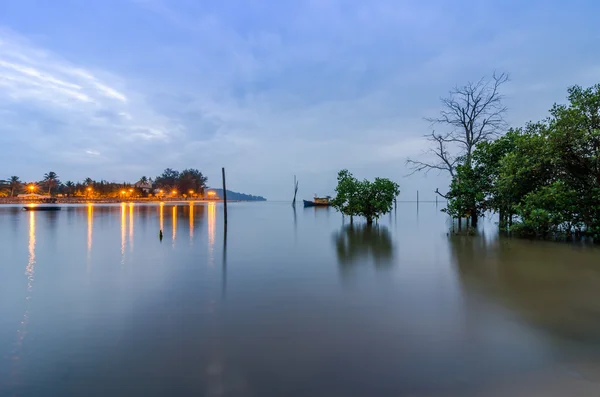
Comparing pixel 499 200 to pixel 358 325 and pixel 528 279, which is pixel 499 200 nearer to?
pixel 528 279

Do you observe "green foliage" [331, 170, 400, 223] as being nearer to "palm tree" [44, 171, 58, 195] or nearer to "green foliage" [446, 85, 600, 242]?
"green foliage" [446, 85, 600, 242]

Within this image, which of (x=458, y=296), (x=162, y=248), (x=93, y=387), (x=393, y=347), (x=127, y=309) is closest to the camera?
(x=93, y=387)

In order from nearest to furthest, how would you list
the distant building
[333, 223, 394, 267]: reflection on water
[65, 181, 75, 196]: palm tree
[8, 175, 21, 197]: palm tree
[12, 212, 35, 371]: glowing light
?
[12, 212, 35, 371]: glowing light < [333, 223, 394, 267]: reflection on water < [8, 175, 21, 197]: palm tree < [65, 181, 75, 196]: palm tree < the distant building

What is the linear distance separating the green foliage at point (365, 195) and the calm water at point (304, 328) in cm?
1216

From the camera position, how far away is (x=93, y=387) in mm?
3529

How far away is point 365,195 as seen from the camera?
75.6 ft

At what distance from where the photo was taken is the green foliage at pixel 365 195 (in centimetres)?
2242

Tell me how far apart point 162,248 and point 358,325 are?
1095cm

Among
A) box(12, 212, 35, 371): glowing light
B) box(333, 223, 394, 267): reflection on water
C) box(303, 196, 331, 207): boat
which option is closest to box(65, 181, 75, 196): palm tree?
box(303, 196, 331, 207): boat

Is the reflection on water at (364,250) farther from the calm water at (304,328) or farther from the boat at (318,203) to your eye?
the boat at (318,203)

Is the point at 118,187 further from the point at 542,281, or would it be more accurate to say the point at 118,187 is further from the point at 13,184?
the point at 542,281

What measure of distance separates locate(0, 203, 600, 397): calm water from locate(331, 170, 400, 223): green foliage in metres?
12.2

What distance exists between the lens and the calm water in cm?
359

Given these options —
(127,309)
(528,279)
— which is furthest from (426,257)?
(127,309)
